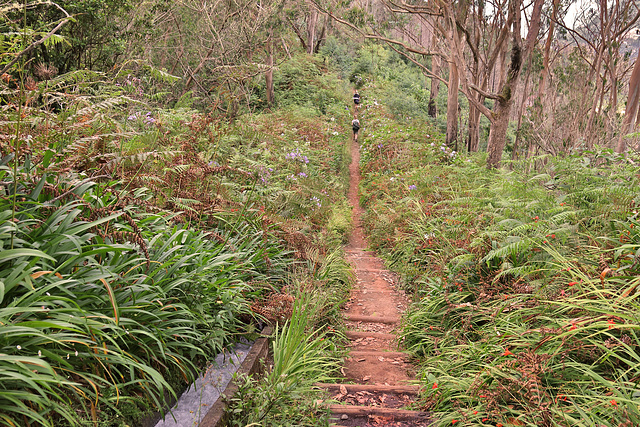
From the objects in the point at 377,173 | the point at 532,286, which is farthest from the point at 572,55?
the point at 532,286

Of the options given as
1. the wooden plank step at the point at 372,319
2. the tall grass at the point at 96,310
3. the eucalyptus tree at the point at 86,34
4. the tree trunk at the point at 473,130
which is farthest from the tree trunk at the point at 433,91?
the tall grass at the point at 96,310

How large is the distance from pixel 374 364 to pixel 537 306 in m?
1.74

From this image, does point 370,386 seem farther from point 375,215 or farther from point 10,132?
point 375,215

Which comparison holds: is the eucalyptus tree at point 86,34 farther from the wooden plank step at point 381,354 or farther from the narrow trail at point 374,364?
the wooden plank step at point 381,354

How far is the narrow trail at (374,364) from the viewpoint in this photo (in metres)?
3.32

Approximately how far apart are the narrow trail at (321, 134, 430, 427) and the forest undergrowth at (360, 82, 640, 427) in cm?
21

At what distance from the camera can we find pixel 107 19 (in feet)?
31.4

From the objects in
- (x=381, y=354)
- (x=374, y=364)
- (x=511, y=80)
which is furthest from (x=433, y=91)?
(x=374, y=364)

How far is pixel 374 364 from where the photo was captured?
461cm

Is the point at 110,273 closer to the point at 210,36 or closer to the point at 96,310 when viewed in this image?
the point at 96,310

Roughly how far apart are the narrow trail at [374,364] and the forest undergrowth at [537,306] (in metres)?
0.21

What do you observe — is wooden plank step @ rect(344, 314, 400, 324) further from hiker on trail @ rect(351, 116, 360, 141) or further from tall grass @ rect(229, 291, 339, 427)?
hiker on trail @ rect(351, 116, 360, 141)

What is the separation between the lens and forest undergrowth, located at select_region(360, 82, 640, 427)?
2859mm

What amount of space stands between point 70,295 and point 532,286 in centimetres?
362
